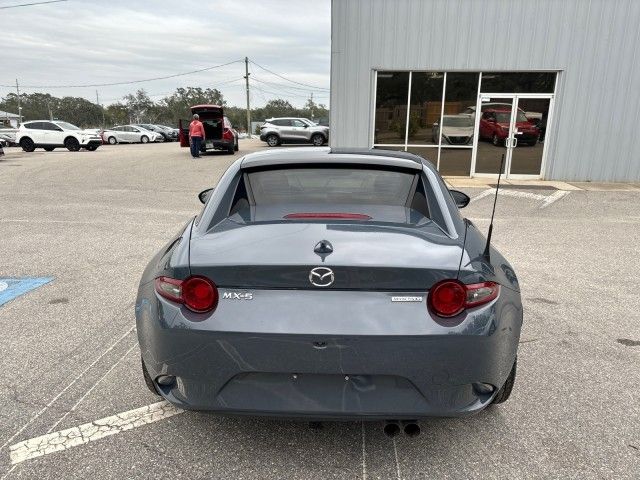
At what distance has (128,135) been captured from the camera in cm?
3834

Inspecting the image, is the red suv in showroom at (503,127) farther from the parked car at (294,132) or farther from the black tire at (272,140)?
the black tire at (272,140)

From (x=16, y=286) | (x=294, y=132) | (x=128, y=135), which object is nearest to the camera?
(x=16, y=286)

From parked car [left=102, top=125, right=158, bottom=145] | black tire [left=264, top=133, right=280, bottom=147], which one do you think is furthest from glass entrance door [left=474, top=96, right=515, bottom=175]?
parked car [left=102, top=125, right=158, bottom=145]

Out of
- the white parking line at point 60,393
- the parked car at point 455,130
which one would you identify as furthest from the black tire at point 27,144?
the white parking line at point 60,393

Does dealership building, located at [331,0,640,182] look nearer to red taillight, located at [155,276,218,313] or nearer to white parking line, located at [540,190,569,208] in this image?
white parking line, located at [540,190,569,208]

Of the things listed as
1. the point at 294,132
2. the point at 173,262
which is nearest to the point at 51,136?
the point at 294,132

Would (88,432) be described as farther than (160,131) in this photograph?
No

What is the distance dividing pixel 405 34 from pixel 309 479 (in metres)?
13.1

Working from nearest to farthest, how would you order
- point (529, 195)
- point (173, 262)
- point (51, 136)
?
point (173, 262), point (529, 195), point (51, 136)

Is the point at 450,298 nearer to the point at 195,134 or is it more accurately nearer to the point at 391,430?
the point at 391,430

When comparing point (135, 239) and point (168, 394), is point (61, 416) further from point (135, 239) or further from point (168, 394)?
point (135, 239)

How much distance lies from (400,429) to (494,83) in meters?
13.1

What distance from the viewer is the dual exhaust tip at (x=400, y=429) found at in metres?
2.62

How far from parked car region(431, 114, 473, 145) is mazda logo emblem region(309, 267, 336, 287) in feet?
42.3
